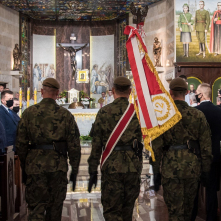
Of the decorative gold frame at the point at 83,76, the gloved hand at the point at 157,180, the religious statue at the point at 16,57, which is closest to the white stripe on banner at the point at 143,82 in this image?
the gloved hand at the point at 157,180

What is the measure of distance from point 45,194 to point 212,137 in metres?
2.14

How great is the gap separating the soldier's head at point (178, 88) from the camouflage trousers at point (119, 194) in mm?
886

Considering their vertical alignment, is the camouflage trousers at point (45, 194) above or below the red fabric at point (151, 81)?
below

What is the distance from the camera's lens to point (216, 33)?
12828mm

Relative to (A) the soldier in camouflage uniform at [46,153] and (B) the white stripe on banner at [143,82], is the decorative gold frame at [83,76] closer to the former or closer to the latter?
(B) the white stripe on banner at [143,82]

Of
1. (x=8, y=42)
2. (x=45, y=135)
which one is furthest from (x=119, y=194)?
(x=8, y=42)

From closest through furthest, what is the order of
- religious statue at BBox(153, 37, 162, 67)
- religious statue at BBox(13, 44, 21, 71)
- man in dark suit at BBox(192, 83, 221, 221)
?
man in dark suit at BBox(192, 83, 221, 221) < religious statue at BBox(153, 37, 162, 67) < religious statue at BBox(13, 44, 21, 71)

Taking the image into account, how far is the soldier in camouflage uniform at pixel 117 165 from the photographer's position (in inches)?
141

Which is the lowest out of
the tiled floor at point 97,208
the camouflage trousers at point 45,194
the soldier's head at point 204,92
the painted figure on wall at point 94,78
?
the tiled floor at point 97,208

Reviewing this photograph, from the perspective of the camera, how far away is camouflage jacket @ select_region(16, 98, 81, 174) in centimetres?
367

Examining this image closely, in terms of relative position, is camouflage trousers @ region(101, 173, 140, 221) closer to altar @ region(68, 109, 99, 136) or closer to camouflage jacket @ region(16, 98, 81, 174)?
camouflage jacket @ region(16, 98, 81, 174)

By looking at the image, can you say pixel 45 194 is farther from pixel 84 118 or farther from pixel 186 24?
pixel 186 24

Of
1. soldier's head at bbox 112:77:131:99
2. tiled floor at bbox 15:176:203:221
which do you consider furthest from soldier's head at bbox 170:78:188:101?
tiled floor at bbox 15:176:203:221

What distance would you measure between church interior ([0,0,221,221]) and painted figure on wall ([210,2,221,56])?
152 mm
